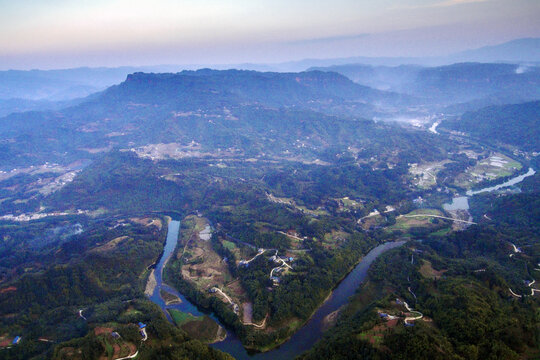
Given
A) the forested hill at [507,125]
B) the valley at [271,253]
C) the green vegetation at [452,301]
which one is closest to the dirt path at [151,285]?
the valley at [271,253]

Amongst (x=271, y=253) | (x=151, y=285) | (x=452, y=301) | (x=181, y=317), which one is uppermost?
(x=452, y=301)

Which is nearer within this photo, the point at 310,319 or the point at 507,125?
the point at 310,319

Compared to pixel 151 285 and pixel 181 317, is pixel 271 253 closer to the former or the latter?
pixel 181 317

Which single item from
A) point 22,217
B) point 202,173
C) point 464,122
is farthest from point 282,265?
point 464,122

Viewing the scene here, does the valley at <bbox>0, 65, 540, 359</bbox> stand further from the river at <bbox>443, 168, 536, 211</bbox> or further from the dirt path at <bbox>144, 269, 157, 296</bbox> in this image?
the river at <bbox>443, 168, 536, 211</bbox>

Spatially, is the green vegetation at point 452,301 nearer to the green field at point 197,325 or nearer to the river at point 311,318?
the river at point 311,318

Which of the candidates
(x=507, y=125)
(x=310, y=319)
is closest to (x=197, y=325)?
(x=310, y=319)

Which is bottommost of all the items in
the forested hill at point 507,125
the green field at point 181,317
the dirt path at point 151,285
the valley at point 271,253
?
the dirt path at point 151,285
